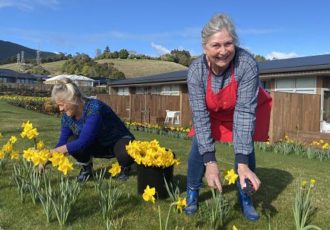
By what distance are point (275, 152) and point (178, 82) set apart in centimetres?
1405

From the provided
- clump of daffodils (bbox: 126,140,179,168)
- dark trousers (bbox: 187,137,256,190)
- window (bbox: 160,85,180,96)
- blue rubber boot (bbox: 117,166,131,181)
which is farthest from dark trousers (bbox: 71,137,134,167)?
window (bbox: 160,85,180,96)

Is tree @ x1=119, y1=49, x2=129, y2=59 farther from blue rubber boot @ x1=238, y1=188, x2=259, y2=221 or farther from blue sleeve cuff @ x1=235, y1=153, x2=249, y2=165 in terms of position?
blue sleeve cuff @ x1=235, y1=153, x2=249, y2=165

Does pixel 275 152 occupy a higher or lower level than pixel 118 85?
lower

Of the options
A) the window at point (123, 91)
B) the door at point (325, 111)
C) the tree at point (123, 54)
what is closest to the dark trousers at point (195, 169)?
the door at point (325, 111)

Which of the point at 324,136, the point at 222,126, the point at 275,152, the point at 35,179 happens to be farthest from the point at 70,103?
the point at 324,136

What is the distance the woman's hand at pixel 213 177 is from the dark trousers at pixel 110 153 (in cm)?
216

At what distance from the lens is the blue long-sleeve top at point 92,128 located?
463 centimetres

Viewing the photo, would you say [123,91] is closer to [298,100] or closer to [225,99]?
[298,100]

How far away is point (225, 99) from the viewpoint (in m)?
3.49

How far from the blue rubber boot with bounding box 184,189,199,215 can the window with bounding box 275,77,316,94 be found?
13.2m

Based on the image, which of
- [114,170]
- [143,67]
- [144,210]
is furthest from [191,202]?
[143,67]

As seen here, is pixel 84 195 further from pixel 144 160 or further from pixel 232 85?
pixel 232 85

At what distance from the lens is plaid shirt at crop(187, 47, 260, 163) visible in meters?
3.12

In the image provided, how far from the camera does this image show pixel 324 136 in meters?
13.2
